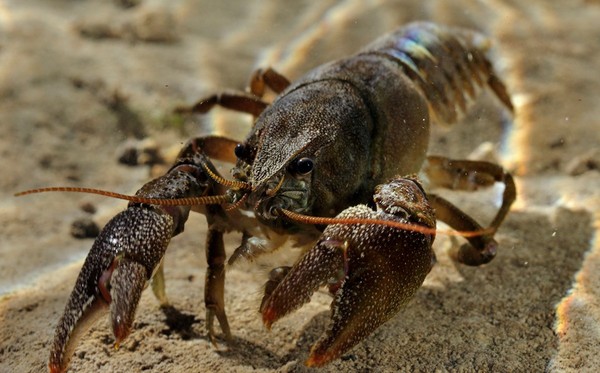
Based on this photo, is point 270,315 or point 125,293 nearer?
point 270,315

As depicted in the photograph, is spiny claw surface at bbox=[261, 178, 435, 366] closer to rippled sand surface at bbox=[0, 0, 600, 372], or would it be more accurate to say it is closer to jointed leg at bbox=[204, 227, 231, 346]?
rippled sand surface at bbox=[0, 0, 600, 372]

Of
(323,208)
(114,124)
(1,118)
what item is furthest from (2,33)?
(323,208)

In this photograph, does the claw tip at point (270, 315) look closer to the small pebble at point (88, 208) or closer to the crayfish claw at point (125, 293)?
the crayfish claw at point (125, 293)

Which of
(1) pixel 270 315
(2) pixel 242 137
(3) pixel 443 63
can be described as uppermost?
(1) pixel 270 315

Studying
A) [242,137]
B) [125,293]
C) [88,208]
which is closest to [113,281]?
[125,293]

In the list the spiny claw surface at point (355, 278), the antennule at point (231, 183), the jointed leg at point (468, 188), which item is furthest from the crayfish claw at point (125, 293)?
the jointed leg at point (468, 188)

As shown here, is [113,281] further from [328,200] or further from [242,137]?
[242,137]
